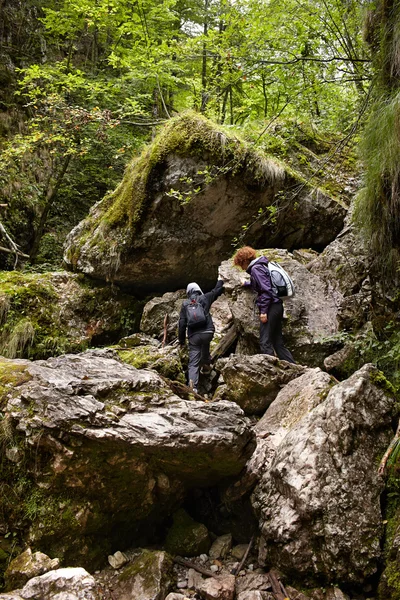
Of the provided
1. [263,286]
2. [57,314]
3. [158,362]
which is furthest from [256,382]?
[57,314]

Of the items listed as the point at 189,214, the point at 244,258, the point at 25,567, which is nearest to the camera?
the point at 25,567

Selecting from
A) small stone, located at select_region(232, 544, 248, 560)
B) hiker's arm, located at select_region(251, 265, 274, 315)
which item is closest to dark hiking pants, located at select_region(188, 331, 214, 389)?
hiker's arm, located at select_region(251, 265, 274, 315)

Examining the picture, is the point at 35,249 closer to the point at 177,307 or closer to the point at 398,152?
the point at 177,307

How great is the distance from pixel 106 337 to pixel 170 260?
272cm

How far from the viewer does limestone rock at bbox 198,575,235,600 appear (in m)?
3.55

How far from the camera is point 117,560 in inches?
155

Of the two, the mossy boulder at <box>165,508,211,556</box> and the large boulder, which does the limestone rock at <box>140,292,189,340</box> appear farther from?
the mossy boulder at <box>165,508,211,556</box>

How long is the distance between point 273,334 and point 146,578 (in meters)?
4.58

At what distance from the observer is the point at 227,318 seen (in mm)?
9227

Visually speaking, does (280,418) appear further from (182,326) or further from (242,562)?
(182,326)

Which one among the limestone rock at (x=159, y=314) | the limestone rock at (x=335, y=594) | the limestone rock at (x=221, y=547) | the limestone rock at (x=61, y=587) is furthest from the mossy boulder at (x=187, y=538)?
the limestone rock at (x=159, y=314)

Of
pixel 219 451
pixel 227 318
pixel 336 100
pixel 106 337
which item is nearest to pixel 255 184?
pixel 336 100

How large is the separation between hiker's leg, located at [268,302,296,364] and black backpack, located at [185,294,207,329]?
1300mm

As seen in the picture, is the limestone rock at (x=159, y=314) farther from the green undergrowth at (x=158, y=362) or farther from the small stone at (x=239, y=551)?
the small stone at (x=239, y=551)
